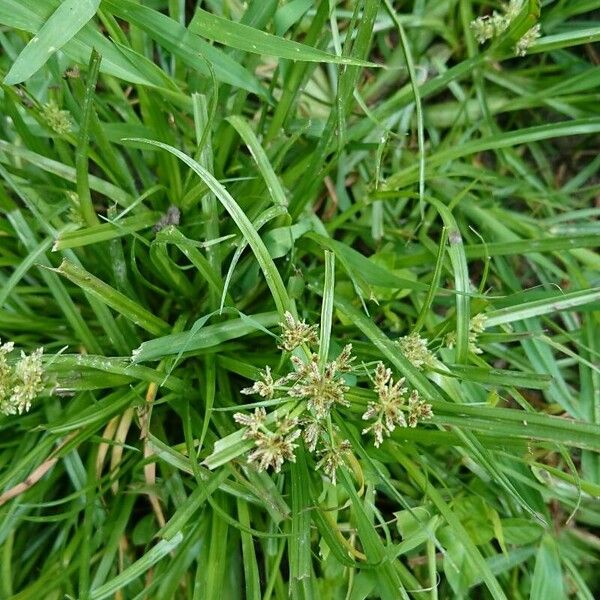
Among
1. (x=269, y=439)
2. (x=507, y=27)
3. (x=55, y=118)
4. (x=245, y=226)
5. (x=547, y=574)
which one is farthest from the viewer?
(x=547, y=574)

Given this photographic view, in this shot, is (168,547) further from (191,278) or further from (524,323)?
(524,323)

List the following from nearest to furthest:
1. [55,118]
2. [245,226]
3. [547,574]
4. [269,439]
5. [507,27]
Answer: [269,439] < [245,226] < [55,118] < [507,27] < [547,574]

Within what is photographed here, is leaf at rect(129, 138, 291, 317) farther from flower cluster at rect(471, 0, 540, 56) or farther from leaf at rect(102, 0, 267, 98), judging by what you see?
flower cluster at rect(471, 0, 540, 56)

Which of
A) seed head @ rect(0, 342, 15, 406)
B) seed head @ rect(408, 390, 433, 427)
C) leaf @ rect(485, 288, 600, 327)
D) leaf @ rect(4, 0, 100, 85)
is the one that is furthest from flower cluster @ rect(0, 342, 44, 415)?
leaf @ rect(485, 288, 600, 327)

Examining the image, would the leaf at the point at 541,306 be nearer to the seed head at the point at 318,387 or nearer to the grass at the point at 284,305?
the grass at the point at 284,305

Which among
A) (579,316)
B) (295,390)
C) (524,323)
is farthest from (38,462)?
(579,316)

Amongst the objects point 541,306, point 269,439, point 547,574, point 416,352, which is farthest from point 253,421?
point 547,574

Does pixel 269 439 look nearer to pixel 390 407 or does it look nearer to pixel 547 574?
pixel 390 407
